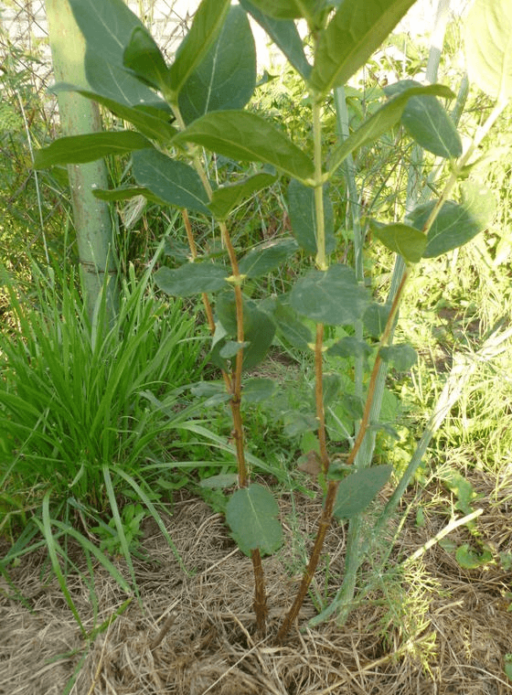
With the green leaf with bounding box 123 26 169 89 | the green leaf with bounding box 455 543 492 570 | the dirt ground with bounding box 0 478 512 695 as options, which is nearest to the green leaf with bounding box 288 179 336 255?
the green leaf with bounding box 123 26 169 89

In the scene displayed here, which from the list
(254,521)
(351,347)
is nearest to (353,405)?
(351,347)

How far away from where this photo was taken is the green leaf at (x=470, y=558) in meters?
1.36

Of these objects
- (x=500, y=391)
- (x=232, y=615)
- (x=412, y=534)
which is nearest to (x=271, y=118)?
(x=500, y=391)

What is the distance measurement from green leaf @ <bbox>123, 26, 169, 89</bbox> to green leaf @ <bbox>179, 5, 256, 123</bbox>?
0.06 meters

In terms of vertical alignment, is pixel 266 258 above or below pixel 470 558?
above

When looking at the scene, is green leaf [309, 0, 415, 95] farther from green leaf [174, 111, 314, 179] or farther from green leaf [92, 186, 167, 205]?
green leaf [92, 186, 167, 205]

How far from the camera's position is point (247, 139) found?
52 cm

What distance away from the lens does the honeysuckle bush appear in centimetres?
51

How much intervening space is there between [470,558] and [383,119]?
3.91 ft

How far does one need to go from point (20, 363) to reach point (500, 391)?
137 centimetres

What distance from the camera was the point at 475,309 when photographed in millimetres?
2350

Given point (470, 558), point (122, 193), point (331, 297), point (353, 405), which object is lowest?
point (470, 558)

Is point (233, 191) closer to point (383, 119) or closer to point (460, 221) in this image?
point (383, 119)

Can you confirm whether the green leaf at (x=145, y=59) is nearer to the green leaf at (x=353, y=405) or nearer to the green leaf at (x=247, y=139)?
the green leaf at (x=247, y=139)
